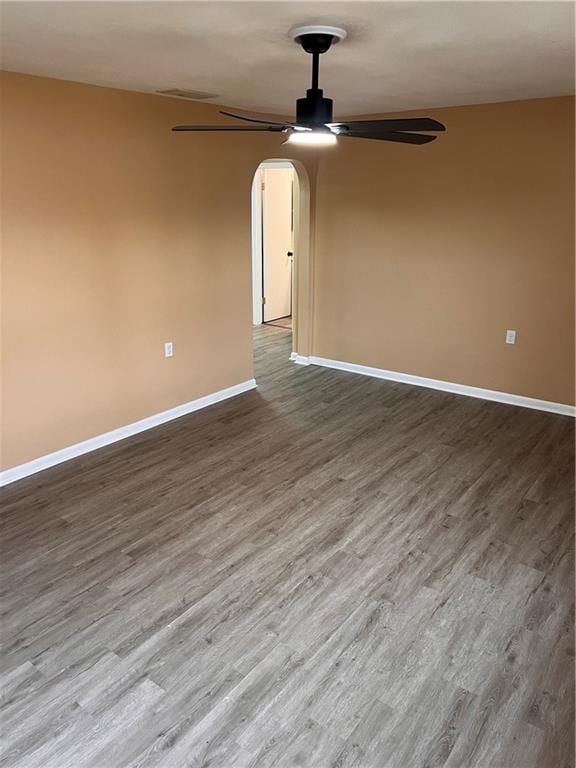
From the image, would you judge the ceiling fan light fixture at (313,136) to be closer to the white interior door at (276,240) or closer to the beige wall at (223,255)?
the beige wall at (223,255)

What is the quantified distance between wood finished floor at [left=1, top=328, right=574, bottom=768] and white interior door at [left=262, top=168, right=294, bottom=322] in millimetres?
3909

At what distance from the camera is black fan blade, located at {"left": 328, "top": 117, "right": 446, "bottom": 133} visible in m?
2.27

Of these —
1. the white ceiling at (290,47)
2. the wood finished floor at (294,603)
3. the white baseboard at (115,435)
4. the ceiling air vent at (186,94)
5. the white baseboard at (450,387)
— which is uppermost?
the ceiling air vent at (186,94)

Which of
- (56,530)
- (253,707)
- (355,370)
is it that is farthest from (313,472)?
(355,370)

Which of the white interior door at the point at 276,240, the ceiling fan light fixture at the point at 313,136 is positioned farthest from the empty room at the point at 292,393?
the white interior door at the point at 276,240

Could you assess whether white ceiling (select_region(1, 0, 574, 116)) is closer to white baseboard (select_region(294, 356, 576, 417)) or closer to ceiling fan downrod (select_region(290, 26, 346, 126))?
ceiling fan downrod (select_region(290, 26, 346, 126))

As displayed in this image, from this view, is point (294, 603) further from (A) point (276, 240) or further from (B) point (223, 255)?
(A) point (276, 240)

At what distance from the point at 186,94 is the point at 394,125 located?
2098mm

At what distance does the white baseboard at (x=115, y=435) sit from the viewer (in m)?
3.71

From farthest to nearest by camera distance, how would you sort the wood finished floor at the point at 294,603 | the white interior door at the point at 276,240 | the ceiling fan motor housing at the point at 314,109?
the white interior door at the point at 276,240, the ceiling fan motor housing at the point at 314,109, the wood finished floor at the point at 294,603

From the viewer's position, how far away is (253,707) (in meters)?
2.08

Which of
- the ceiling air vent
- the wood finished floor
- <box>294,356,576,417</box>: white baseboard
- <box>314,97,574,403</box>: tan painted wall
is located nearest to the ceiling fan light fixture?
the ceiling air vent

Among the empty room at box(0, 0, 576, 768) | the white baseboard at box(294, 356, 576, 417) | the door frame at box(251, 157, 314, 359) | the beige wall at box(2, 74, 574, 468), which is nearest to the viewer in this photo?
the empty room at box(0, 0, 576, 768)

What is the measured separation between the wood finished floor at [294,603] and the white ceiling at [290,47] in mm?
2361
